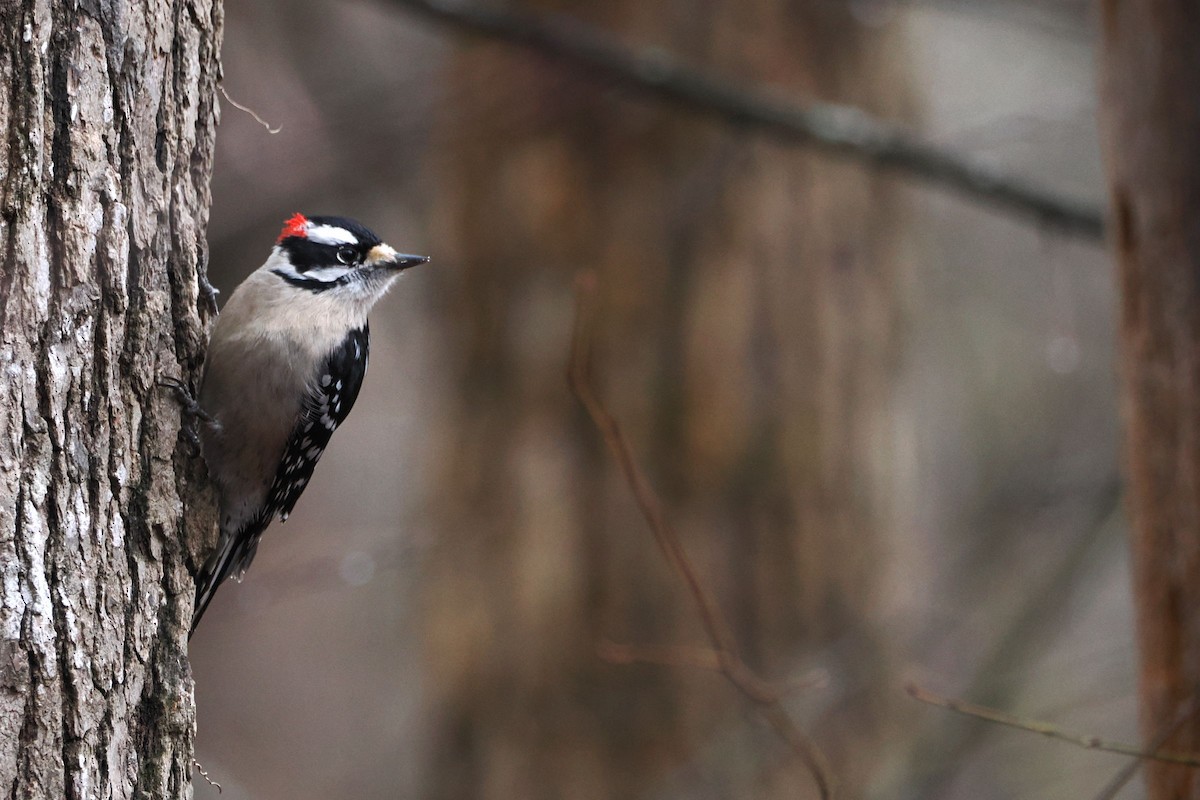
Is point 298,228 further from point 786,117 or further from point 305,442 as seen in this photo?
point 786,117

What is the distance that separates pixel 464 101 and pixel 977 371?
718 cm

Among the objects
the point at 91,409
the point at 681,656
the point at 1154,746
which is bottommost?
the point at 681,656

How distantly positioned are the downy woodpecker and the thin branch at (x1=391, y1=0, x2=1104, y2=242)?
126 centimetres

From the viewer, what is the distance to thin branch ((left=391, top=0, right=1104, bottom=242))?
14.9ft

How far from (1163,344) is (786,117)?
2056 mm

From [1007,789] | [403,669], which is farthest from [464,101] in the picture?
[403,669]

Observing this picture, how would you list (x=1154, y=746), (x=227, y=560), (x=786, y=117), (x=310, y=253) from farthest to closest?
(x=786, y=117), (x=310, y=253), (x=227, y=560), (x=1154, y=746)

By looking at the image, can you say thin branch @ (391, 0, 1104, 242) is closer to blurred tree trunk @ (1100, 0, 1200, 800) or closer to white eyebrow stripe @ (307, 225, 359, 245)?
white eyebrow stripe @ (307, 225, 359, 245)

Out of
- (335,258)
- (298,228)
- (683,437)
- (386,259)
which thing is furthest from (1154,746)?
(683,437)

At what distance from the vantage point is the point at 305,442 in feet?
Result: 11.4

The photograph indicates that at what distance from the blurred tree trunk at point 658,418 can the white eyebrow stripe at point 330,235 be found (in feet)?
6.26

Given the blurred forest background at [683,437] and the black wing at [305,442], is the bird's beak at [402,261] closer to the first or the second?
the black wing at [305,442]

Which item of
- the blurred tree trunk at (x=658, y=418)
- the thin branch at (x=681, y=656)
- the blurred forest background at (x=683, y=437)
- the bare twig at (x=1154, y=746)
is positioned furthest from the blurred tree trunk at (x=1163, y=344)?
the blurred tree trunk at (x=658, y=418)

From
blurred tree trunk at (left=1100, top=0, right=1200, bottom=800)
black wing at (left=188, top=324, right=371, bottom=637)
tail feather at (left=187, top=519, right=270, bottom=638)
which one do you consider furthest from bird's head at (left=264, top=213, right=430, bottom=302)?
blurred tree trunk at (left=1100, top=0, right=1200, bottom=800)
